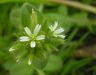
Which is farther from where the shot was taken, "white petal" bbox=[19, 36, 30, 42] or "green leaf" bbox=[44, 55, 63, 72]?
"green leaf" bbox=[44, 55, 63, 72]

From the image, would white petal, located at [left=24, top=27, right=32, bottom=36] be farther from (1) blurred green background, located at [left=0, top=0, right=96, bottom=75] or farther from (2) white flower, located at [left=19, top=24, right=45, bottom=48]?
(1) blurred green background, located at [left=0, top=0, right=96, bottom=75]

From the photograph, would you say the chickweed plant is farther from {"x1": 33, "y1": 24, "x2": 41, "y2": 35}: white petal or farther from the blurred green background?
the blurred green background

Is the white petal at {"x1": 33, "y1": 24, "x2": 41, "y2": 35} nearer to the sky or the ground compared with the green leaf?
nearer to the sky

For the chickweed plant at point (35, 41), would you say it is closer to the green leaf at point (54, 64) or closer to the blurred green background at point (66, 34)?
the blurred green background at point (66, 34)

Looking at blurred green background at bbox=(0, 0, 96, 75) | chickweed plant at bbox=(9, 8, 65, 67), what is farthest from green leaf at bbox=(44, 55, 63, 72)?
chickweed plant at bbox=(9, 8, 65, 67)

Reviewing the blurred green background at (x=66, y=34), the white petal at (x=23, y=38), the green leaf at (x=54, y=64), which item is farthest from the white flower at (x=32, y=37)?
the green leaf at (x=54, y=64)

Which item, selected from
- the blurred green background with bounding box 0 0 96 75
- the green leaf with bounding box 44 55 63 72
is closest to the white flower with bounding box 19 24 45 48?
the blurred green background with bounding box 0 0 96 75

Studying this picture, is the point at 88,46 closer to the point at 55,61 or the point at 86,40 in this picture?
the point at 86,40

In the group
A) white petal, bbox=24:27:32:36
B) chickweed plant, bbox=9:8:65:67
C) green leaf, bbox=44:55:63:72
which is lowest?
green leaf, bbox=44:55:63:72

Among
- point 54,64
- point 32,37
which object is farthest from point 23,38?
point 54,64

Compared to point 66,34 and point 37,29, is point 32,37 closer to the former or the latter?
point 37,29
